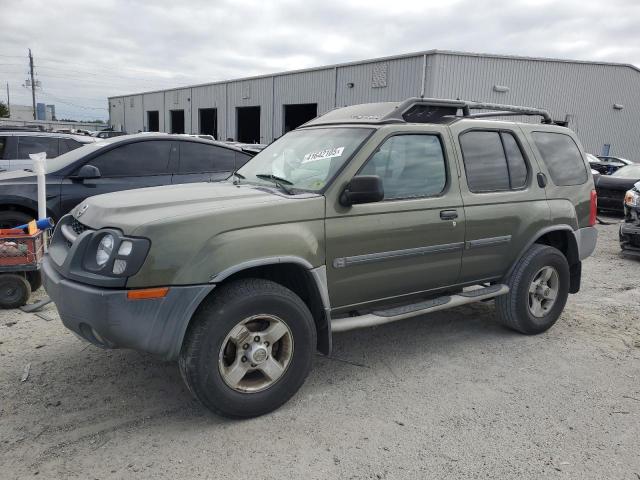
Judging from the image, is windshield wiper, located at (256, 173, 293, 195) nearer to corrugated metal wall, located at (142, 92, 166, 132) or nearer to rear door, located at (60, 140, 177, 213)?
rear door, located at (60, 140, 177, 213)

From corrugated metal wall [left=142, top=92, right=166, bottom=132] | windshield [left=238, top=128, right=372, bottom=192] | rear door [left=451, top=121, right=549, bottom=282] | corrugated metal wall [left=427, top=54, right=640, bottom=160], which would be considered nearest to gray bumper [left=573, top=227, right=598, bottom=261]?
rear door [left=451, top=121, right=549, bottom=282]

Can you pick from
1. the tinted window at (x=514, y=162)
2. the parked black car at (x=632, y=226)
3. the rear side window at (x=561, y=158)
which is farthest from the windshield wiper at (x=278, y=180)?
the parked black car at (x=632, y=226)

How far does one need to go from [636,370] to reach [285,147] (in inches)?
131

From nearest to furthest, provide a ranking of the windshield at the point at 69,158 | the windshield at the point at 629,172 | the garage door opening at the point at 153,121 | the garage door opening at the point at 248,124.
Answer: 1. the windshield at the point at 69,158
2. the windshield at the point at 629,172
3. the garage door opening at the point at 248,124
4. the garage door opening at the point at 153,121

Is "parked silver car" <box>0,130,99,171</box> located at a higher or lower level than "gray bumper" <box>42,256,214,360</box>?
higher

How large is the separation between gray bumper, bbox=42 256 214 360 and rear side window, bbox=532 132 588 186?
3.47 meters

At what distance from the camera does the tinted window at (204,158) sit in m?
6.94

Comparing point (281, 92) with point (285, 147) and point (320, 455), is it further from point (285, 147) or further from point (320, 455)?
point (320, 455)

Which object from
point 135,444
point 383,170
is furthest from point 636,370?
point 135,444

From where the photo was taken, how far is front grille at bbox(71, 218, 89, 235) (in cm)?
347

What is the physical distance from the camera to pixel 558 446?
3.00 meters

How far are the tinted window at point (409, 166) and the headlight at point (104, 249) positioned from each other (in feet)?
5.58

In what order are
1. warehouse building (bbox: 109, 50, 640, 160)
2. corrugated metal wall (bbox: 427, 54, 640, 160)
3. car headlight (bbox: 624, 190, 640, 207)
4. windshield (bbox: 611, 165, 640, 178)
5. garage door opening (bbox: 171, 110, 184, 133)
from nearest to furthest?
car headlight (bbox: 624, 190, 640, 207) < windshield (bbox: 611, 165, 640, 178) < corrugated metal wall (bbox: 427, 54, 640, 160) < warehouse building (bbox: 109, 50, 640, 160) < garage door opening (bbox: 171, 110, 184, 133)

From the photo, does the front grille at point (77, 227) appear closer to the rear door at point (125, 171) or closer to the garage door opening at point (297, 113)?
the rear door at point (125, 171)
